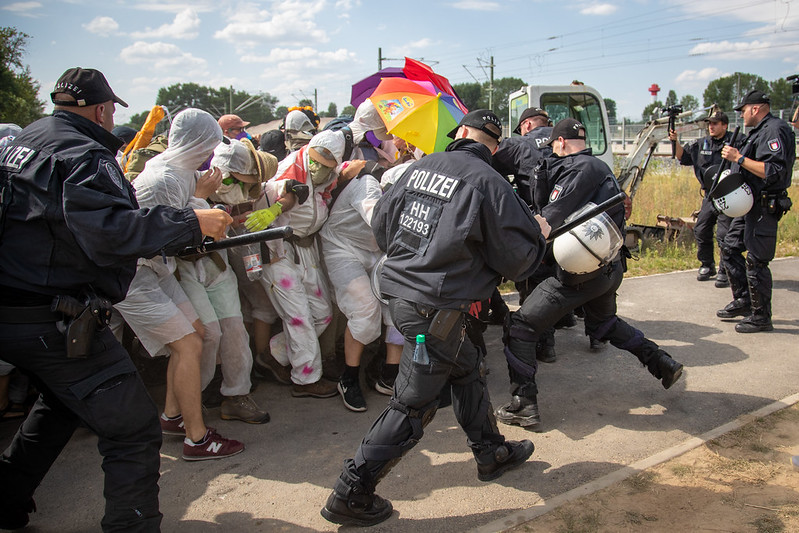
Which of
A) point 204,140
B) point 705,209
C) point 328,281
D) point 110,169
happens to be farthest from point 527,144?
point 705,209

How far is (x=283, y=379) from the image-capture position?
15.0 ft

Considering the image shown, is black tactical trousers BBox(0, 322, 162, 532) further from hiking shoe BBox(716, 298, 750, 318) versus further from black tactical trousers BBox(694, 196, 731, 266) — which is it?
black tactical trousers BBox(694, 196, 731, 266)

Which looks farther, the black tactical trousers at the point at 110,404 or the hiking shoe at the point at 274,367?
the hiking shoe at the point at 274,367

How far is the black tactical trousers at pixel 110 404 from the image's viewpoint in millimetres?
2320

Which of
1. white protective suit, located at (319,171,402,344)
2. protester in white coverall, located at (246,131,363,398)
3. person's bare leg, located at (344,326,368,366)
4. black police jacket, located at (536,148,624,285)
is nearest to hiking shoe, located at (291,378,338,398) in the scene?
protester in white coverall, located at (246,131,363,398)

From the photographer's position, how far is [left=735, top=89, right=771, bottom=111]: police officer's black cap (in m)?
5.77

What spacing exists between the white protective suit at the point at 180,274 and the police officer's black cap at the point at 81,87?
784mm

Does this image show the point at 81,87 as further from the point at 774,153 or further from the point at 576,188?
the point at 774,153

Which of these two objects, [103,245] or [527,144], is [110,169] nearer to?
[103,245]

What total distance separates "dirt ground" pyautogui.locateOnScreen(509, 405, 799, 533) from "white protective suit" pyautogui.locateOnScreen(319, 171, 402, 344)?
1.83 m

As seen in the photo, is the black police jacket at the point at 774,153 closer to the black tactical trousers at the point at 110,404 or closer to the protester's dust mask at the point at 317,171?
the protester's dust mask at the point at 317,171

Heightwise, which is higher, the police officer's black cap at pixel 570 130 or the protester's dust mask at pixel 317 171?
the police officer's black cap at pixel 570 130

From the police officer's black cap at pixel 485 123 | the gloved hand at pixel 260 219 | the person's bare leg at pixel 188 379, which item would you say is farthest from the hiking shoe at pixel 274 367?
the police officer's black cap at pixel 485 123

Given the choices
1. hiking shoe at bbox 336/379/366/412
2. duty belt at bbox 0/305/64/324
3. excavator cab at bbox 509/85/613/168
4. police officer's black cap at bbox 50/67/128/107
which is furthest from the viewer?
excavator cab at bbox 509/85/613/168
